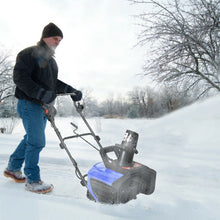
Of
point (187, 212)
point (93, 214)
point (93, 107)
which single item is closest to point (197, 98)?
point (187, 212)

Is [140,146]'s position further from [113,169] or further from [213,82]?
[113,169]

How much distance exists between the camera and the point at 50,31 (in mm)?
2420

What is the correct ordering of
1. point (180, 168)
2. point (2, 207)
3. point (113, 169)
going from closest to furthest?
point (2, 207) → point (113, 169) → point (180, 168)

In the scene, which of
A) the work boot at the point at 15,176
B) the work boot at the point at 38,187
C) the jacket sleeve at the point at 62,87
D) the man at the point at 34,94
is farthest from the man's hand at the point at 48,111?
the work boot at the point at 15,176

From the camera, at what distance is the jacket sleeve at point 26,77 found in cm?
210

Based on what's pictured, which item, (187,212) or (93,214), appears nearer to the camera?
(93,214)

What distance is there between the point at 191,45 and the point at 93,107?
51.5 m

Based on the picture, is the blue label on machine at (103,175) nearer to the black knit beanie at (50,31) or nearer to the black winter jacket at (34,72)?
the black winter jacket at (34,72)

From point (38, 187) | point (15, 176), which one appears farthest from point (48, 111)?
point (15, 176)

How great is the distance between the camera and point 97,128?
941 centimetres

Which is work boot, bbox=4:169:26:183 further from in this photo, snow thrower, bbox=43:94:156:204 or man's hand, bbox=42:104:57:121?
snow thrower, bbox=43:94:156:204

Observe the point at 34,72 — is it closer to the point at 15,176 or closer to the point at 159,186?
the point at 15,176

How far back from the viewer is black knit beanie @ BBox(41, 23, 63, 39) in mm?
2420

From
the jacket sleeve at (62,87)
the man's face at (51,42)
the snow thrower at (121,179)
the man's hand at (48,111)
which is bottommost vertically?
the snow thrower at (121,179)
